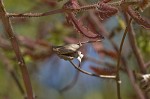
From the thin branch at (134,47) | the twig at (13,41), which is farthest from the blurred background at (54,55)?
the twig at (13,41)

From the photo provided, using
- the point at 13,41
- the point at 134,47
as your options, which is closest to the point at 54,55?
the point at 134,47

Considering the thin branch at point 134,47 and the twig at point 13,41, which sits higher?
the thin branch at point 134,47

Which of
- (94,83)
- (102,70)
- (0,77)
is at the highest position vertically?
(94,83)

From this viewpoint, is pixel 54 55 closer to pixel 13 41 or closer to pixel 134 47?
pixel 134 47

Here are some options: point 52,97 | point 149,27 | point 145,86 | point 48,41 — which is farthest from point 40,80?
point 149,27

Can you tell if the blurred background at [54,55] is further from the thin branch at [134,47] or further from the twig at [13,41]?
the twig at [13,41]

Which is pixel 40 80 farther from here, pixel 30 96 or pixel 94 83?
pixel 30 96

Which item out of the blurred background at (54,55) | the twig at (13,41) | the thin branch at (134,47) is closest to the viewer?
the twig at (13,41)

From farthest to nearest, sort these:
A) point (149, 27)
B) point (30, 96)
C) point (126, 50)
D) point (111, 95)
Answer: point (111, 95), point (126, 50), point (30, 96), point (149, 27)

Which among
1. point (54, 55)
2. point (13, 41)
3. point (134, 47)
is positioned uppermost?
point (54, 55)
